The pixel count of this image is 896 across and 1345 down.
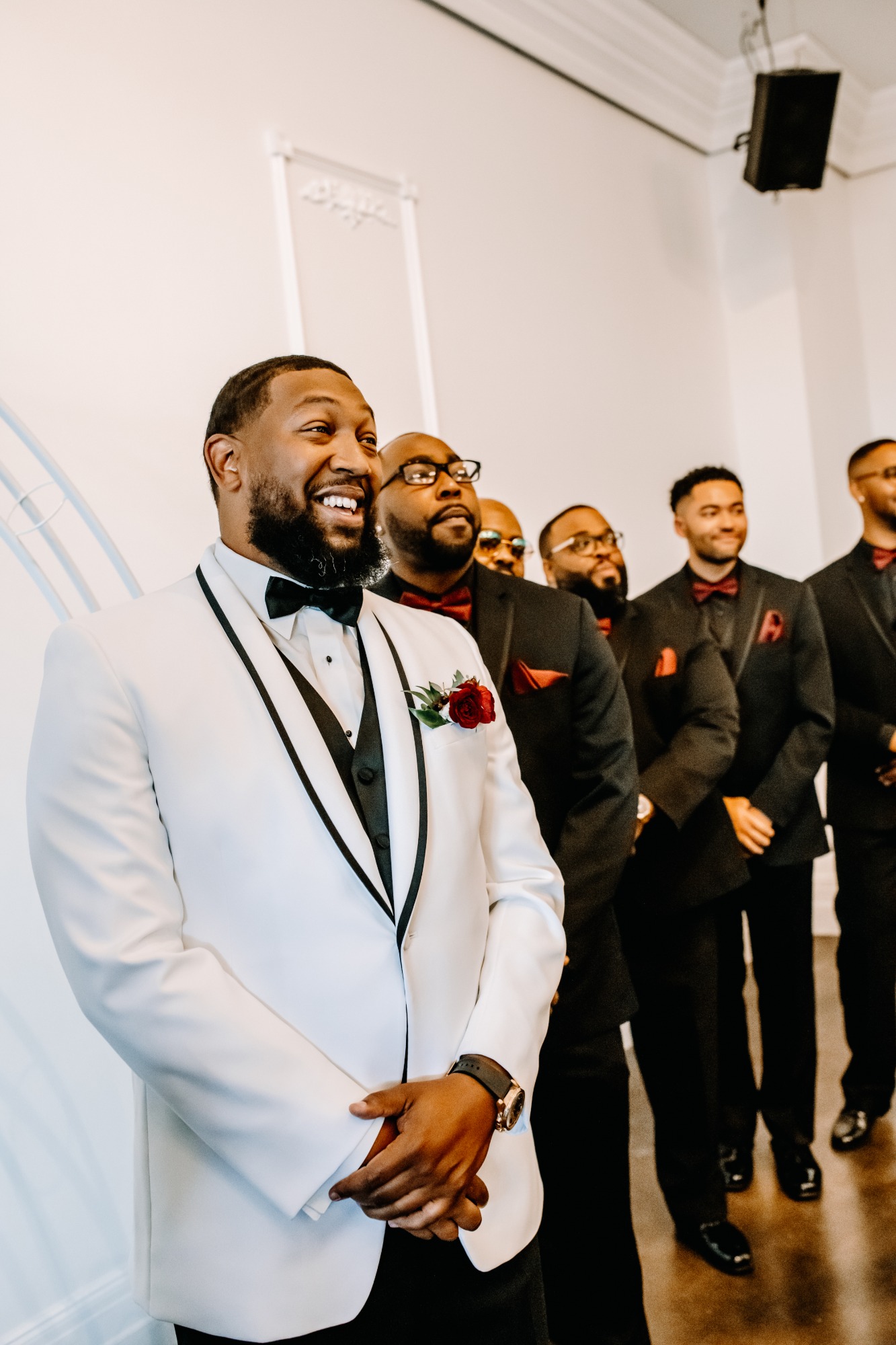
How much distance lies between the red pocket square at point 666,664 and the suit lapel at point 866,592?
860mm

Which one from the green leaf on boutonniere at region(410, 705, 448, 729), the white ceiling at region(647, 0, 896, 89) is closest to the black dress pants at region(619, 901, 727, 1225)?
the green leaf on boutonniere at region(410, 705, 448, 729)

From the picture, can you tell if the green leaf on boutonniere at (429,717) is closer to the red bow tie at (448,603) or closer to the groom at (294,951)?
the groom at (294,951)

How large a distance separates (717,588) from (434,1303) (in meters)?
2.50

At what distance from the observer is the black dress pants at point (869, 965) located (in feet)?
11.4

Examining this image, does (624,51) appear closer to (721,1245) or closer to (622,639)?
(622,639)

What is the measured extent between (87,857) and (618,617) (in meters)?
2.04

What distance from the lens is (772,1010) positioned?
3330 millimetres

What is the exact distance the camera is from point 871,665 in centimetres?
364

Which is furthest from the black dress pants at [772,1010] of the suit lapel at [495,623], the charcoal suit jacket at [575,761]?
the suit lapel at [495,623]

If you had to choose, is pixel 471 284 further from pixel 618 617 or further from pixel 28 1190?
pixel 28 1190

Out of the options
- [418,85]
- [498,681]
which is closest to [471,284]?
[418,85]

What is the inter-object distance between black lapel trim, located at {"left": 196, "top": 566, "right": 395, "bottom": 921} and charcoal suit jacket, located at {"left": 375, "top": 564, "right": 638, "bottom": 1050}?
92 centimetres

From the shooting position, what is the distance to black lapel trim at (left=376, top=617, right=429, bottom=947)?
149 cm

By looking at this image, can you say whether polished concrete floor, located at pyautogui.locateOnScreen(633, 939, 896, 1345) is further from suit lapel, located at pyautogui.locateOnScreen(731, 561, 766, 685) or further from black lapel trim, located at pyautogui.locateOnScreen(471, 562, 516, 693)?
black lapel trim, located at pyautogui.locateOnScreen(471, 562, 516, 693)
